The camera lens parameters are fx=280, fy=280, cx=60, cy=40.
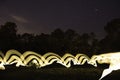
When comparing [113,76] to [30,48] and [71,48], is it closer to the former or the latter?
[30,48]

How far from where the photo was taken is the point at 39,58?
899 inches

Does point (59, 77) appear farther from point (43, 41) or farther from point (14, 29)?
point (14, 29)

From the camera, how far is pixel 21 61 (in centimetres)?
2233

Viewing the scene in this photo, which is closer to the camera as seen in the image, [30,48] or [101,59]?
[101,59]

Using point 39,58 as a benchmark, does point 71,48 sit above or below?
above

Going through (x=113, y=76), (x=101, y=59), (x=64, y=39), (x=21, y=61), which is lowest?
(x=113, y=76)

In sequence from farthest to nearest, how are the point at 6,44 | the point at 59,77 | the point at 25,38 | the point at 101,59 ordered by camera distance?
1. the point at 25,38
2. the point at 6,44
3. the point at 101,59
4. the point at 59,77

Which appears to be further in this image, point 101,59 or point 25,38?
point 25,38

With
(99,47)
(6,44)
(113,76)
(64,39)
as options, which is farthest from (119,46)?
(113,76)

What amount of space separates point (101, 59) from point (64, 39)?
2557 centimetres

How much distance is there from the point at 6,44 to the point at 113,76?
20296 millimetres

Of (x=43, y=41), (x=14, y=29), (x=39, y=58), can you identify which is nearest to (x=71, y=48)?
(x=43, y=41)

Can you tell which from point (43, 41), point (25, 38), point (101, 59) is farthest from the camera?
point (25, 38)

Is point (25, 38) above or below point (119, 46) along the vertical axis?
above
